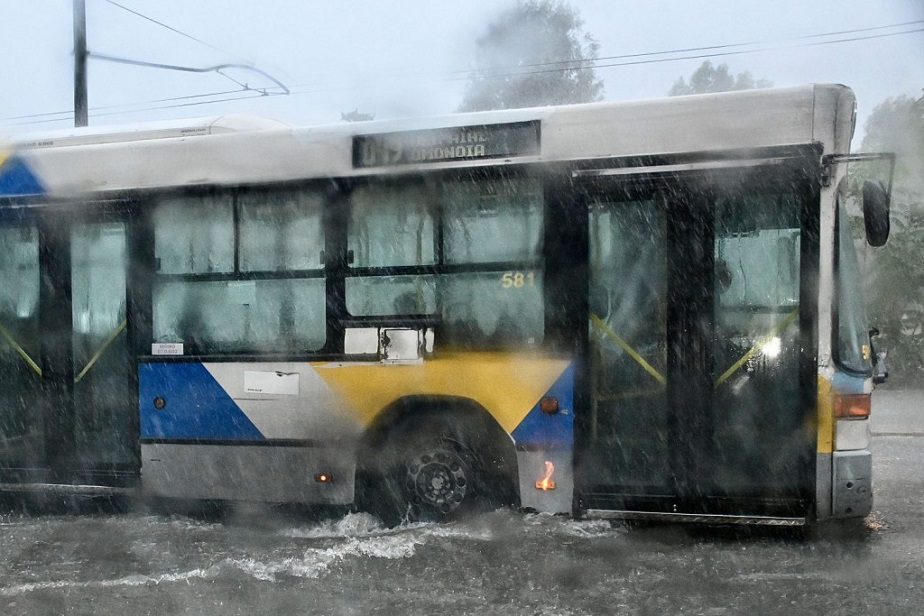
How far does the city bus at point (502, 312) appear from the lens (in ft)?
20.9

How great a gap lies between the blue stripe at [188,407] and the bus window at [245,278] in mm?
250

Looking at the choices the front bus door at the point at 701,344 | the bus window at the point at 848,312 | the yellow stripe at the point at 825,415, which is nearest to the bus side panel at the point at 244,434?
the front bus door at the point at 701,344

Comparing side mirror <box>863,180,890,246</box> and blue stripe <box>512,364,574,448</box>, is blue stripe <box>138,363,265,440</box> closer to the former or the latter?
blue stripe <box>512,364,574,448</box>

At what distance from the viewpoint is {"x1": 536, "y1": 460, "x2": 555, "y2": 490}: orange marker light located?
21.9ft

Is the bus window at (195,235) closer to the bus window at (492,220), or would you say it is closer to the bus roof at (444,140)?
the bus roof at (444,140)

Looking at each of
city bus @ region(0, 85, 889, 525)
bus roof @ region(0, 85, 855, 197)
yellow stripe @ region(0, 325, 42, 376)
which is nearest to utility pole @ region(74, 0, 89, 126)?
bus roof @ region(0, 85, 855, 197)

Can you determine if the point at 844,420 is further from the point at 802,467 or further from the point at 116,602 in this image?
the point at 116,602

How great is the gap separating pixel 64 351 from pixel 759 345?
213 inches

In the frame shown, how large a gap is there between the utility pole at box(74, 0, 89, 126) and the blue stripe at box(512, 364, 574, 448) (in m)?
10.3

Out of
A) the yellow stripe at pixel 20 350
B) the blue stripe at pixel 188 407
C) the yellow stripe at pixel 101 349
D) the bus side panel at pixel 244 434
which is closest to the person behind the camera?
the bus side panel at pixel 244 434

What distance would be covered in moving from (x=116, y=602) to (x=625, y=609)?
288 centimetres

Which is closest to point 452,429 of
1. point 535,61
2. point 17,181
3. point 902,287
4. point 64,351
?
point 64,351

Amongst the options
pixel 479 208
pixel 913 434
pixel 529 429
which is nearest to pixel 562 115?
pixel 479 208

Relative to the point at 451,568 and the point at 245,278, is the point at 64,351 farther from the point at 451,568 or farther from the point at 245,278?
the point at 451,568
